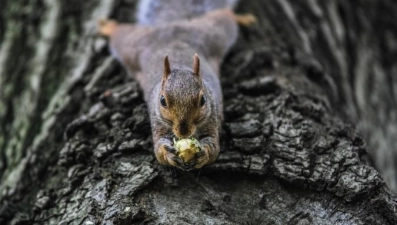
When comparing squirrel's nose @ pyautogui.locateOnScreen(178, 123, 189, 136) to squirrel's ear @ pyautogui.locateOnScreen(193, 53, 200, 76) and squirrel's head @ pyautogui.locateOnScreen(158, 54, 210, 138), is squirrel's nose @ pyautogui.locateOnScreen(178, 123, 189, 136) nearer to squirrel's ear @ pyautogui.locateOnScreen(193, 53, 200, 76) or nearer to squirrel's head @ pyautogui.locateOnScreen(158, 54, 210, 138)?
squirrel's head @ pyautogui.locateOnScreen(158, 54, 210, 138)

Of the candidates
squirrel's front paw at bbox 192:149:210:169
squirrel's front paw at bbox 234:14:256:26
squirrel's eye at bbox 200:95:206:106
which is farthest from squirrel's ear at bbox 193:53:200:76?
squirrel's front paw at bbox 234:14:256:26

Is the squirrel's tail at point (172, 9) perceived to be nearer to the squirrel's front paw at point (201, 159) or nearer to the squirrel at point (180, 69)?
the squirrel at point (180, 69)

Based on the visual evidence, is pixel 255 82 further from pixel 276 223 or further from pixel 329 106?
pixel 276 223

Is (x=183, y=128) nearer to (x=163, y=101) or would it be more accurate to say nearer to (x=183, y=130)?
(x=183, y=130)

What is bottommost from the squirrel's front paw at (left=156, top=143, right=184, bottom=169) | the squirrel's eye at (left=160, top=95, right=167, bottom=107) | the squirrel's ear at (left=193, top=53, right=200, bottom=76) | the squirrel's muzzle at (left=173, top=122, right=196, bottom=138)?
the squirrel's front paw at (left=156, top=143, right=184, bottom=169)

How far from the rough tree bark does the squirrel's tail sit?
0.09 meters

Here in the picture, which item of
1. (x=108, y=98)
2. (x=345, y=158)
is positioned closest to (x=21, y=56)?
(x=108, y=98)

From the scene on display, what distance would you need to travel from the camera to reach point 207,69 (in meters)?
3.36

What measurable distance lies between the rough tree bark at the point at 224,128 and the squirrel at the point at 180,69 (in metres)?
0.06

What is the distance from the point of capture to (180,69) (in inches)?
117

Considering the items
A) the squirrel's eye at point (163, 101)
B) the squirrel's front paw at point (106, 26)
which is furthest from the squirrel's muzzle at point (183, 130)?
the squirrel's front paw at point (106, 26)

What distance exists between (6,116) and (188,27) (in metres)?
1.12

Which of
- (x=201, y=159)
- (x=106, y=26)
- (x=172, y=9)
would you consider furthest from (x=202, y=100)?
(x=172, y=9)

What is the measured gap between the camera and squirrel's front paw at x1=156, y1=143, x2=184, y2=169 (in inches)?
101
